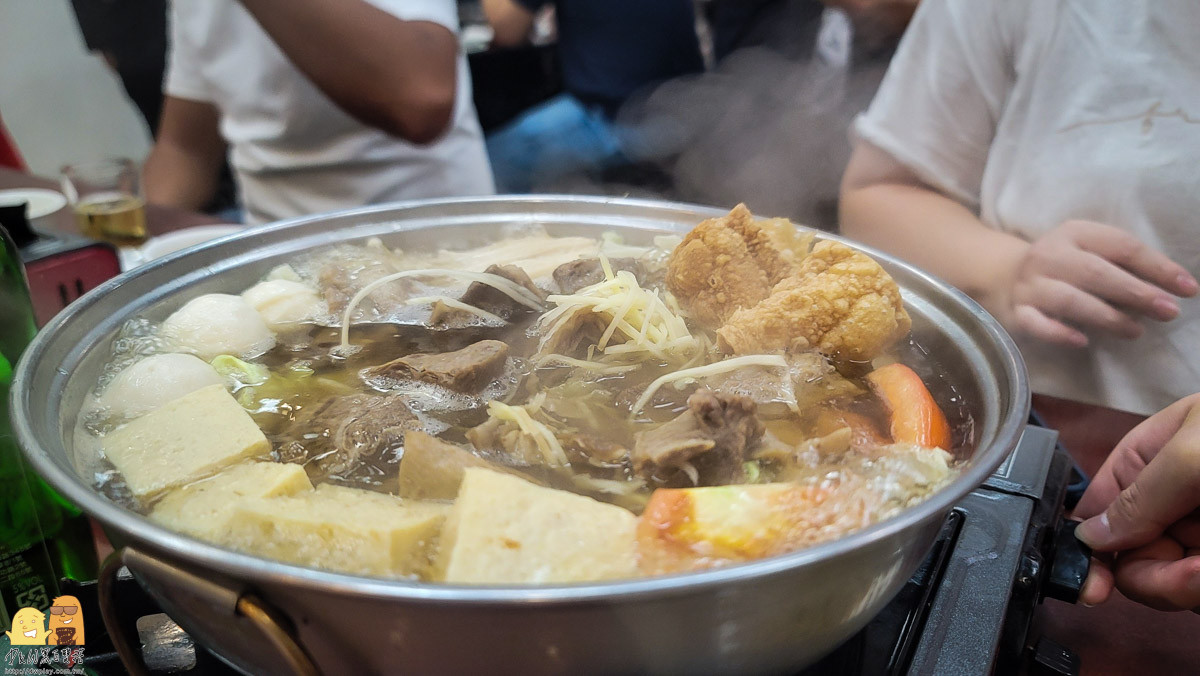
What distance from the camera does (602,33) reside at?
208 inches

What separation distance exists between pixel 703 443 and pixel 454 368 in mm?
472

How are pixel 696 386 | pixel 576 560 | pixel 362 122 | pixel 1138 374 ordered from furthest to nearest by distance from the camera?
pixel 362 122 → pixel 1138 374 → pixel 696 386 → pixel 576 560

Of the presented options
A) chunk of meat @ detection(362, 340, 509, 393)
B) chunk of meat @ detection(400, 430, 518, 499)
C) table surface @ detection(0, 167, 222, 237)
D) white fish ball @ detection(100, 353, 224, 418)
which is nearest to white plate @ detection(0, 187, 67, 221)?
table surface @ detection(0, 167, 222, 237)

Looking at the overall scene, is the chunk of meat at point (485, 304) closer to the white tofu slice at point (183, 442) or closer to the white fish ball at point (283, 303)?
the white fish ball at point (283, 303)

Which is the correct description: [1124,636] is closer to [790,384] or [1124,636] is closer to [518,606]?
[790,384]

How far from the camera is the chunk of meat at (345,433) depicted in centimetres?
110

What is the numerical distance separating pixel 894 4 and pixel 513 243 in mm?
2188

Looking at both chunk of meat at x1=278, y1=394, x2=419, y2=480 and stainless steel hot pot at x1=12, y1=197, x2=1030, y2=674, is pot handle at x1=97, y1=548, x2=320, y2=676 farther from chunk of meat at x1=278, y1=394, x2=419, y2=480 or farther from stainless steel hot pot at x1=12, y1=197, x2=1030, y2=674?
chunk of meat at x1=278, y1=394, x2=419, y2=480

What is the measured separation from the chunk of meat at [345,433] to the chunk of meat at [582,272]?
50 cm

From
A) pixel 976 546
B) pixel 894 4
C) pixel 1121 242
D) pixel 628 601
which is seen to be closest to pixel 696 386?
pixel 976 546

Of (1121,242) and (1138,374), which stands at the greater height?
(1121,242)

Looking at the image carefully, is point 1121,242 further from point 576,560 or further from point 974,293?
point 576,560

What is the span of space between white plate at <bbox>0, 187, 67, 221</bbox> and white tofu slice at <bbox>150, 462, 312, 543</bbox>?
237 centimetres

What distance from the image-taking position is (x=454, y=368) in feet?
4.16
